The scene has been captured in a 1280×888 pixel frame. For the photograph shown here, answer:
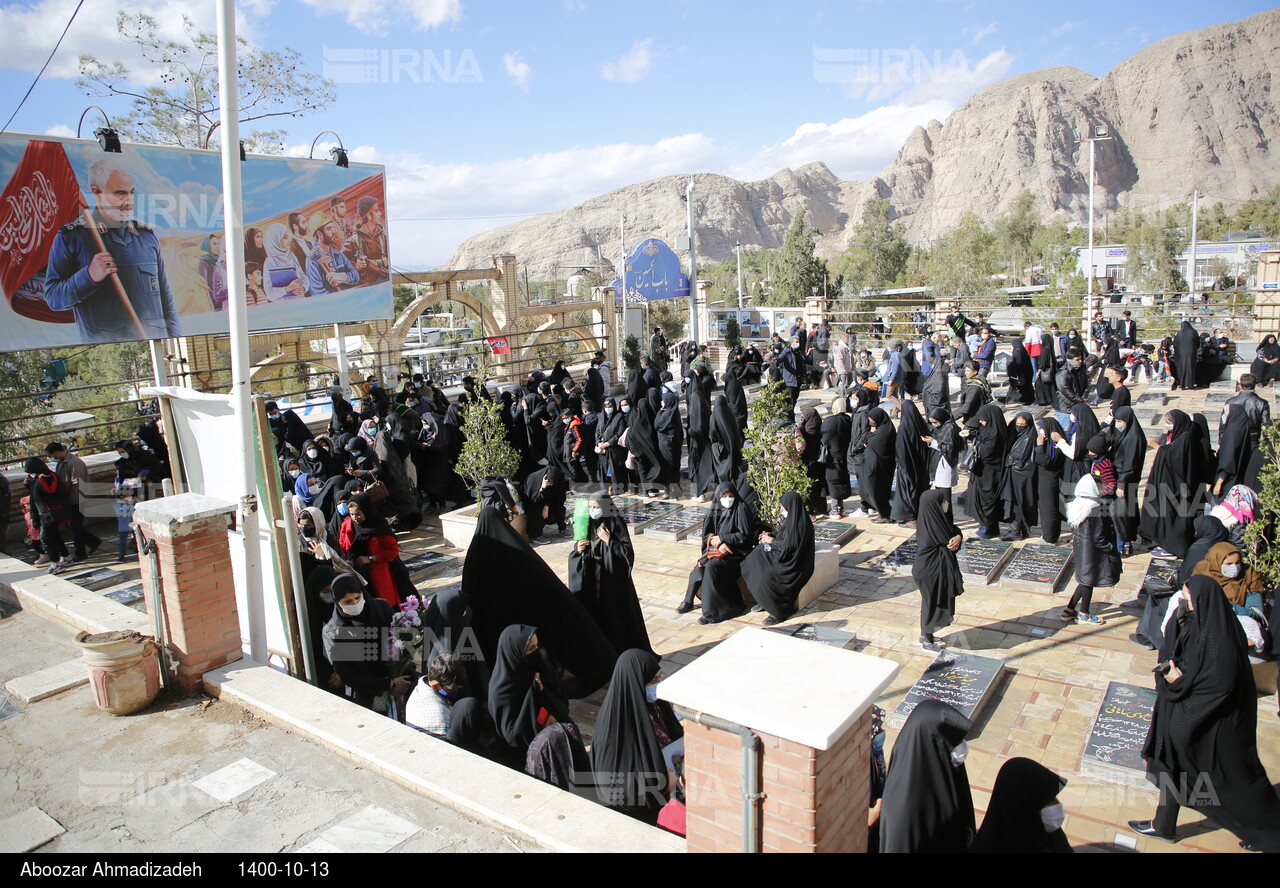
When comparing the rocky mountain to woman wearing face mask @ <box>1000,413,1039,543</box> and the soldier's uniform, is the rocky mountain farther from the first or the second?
woman wearing face mask @ <box>1000,413,1039,543</box>

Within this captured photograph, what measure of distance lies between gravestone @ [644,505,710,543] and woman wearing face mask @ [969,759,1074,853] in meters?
5.97

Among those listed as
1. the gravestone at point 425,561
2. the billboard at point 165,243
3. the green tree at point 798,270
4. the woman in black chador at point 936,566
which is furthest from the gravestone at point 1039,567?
the green tree at point 798,270

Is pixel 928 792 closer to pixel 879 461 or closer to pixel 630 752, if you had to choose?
pixel 630 752

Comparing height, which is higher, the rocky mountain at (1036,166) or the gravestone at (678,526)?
the rocky mountain at (1036,166)

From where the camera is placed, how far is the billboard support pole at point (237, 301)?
4.86 meters

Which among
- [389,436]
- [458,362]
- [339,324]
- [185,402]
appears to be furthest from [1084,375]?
[458,362]

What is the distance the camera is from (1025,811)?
2920 mm

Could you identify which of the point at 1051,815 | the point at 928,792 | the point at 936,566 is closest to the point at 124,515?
the point at 936,566

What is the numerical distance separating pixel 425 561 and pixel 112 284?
19.8ft

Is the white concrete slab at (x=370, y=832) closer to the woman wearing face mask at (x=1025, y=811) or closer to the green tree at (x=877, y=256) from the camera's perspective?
the woman wearing face mask at (x=1025, y=811)

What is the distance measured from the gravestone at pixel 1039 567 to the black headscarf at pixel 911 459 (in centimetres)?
118

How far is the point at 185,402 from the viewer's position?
5316mm

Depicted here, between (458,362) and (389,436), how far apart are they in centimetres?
1830

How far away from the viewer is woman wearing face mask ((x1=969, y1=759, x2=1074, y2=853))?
2.91 meters
